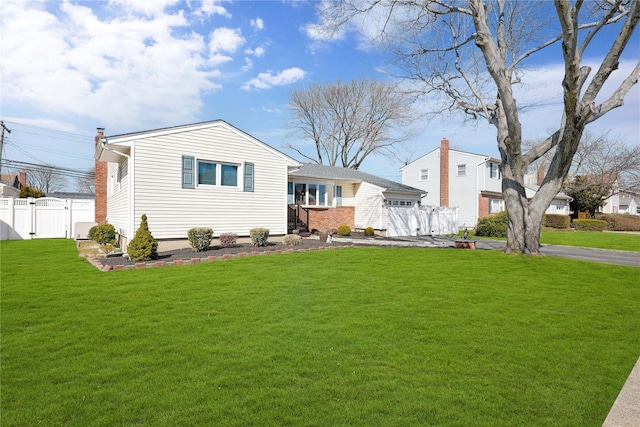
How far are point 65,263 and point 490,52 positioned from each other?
1477cm

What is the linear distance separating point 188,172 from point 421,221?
49.6 ft

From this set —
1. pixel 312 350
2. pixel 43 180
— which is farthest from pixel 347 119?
pixel 43 180

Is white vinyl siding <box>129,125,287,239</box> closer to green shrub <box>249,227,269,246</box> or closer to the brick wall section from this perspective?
green shrub <box>249,227,269,246</box>

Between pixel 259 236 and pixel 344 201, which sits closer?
pixel 259 236

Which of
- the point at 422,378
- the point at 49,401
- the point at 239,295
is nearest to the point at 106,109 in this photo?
the point at 239,295

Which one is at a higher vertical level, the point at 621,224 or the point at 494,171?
the point at 494,171

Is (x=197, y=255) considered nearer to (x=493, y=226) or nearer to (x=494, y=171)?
(x=493, y=226)

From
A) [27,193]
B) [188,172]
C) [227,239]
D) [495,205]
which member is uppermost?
[27,193]

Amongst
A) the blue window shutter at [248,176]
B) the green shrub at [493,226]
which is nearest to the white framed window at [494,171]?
the green shrub at [493,226]

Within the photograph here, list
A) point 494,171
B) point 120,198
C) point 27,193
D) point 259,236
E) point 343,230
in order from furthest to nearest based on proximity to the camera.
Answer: point 494,171, point 27,193, point 343,230, point 120,198, point 259,236

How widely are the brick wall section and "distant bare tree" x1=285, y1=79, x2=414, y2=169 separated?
16.9 m

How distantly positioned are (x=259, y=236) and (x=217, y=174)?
9.57 feet

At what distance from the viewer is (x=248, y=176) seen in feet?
46.0

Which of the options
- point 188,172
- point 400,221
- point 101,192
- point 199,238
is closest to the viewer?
point 199,238
